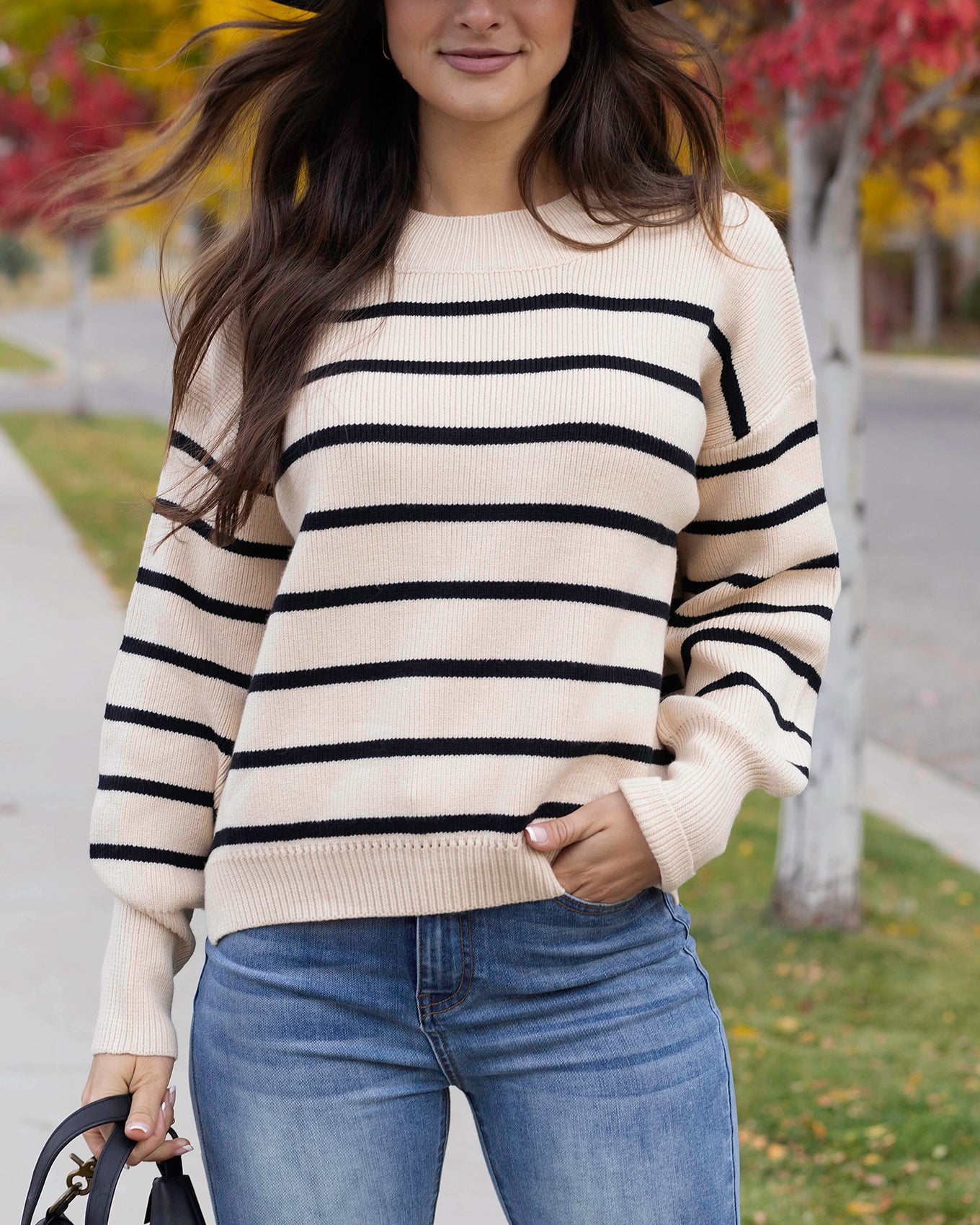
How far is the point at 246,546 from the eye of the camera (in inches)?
68.4

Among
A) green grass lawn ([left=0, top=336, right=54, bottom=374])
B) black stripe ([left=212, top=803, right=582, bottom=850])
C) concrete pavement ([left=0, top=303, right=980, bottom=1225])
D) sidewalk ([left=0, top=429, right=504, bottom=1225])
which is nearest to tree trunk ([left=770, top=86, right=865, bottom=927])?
concrete pavement ([left=0, top=303, right=980, bottom=1225])

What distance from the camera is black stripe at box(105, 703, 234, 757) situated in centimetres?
172

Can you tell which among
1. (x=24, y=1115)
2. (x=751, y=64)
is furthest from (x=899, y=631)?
(x=24, y=1115)

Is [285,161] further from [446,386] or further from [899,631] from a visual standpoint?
[899,631]

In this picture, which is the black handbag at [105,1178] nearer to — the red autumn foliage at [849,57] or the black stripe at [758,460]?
the black stripe at [758,460]

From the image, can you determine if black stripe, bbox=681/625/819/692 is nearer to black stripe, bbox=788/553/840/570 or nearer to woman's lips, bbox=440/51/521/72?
black stripe, bbox=788/553/840/570

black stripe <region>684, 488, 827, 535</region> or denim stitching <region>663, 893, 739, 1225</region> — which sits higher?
black stripe <region>684, 488, 827, 535</region>

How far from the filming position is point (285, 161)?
6.18 feet

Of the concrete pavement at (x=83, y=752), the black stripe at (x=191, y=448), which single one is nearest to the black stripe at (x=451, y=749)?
the black stripe at (x=191, y=448)

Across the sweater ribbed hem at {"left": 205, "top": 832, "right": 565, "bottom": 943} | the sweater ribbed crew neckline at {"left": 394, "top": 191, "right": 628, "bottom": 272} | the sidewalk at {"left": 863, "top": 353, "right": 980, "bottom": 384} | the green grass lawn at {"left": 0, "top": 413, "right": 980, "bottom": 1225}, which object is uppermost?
the sweater ribbed crew neckline at {"left": 394, "top": 191, "right": 628, "bottom": 272}

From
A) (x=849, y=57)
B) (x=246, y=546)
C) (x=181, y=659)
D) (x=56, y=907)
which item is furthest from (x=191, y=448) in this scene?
(x=56, y=907)

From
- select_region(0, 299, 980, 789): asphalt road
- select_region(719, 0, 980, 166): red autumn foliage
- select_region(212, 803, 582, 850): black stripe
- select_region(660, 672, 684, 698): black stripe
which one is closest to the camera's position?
select_region(212, 803, 582, 850): black stripe

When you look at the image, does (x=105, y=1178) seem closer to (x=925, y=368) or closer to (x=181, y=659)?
(x=181, y=659)

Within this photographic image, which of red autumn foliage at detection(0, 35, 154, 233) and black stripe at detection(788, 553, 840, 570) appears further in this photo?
red autumn foliage at detection(0, 35, 154, 233)
